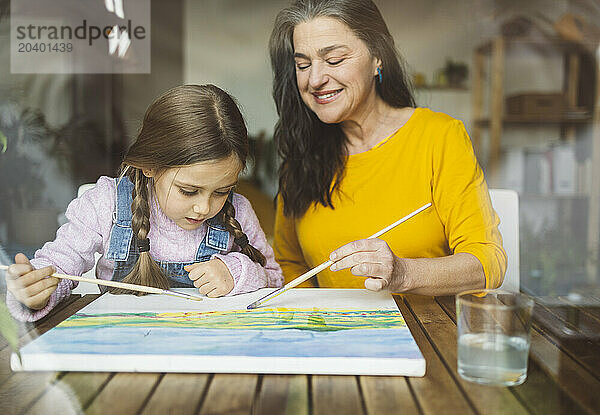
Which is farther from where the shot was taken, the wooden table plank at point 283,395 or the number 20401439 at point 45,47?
the number 20401439 at point 45,47

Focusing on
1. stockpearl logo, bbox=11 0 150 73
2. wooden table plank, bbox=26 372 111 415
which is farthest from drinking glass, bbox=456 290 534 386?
stockpearl logo, bbox=11 0 150 73

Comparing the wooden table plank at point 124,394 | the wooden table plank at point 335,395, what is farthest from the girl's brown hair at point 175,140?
the wooden table plank at point 335,395

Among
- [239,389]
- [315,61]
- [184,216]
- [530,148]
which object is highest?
[315,61]

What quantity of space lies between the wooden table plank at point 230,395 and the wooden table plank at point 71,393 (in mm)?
112

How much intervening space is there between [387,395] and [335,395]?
0.16ft

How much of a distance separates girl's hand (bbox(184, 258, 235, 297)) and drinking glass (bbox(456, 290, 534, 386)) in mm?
405

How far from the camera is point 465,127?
3.58 feet

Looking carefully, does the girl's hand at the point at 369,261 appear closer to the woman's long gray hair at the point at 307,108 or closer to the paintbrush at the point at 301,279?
the paintbrush at the point at 301,279

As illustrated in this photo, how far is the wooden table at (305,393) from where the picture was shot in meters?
0.57

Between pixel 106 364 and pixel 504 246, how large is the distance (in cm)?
78

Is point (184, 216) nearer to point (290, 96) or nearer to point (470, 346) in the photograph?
point (290, 96)

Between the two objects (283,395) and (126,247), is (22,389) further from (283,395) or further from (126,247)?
(126,247)

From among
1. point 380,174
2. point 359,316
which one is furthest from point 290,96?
point 359,316

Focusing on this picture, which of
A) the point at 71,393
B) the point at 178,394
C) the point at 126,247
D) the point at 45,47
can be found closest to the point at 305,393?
the point at 178,394
